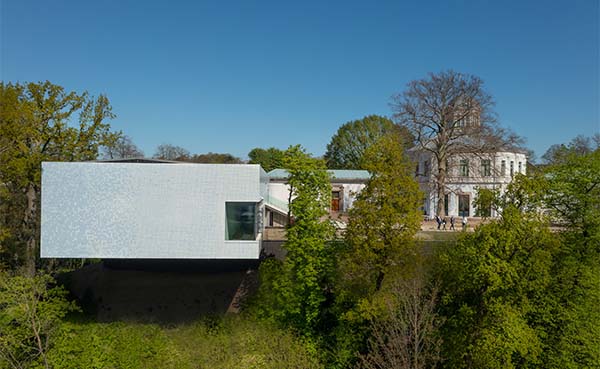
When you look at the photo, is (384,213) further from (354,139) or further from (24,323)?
(354,139)

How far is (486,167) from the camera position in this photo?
29.1m

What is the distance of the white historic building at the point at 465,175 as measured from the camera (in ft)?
92.2

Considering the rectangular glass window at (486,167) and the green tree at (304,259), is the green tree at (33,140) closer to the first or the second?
the green tree at (304,259)

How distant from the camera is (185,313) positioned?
19.0m

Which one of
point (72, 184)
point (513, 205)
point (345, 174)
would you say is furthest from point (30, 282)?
point (345, 174)

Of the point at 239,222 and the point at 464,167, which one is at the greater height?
the point at 464,167

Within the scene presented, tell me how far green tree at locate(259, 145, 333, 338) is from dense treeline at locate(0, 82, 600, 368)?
0.05 m

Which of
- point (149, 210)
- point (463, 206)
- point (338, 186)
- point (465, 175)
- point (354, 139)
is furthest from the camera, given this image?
point (354, 139)

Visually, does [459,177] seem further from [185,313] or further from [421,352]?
[185,313]

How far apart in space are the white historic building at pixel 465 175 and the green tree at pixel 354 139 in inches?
540

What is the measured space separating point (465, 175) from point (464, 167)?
24.8 inches

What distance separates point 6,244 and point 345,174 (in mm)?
25385

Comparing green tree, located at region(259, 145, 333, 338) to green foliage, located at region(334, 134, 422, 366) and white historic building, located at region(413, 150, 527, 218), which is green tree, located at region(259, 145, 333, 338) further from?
white historic building, located at region(413, 150, 527, 218)

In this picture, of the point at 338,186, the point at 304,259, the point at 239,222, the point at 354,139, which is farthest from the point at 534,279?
the point at 354,139
